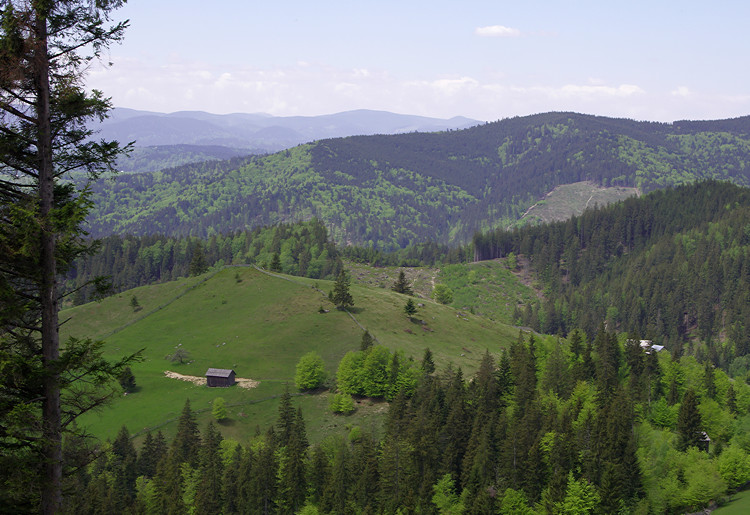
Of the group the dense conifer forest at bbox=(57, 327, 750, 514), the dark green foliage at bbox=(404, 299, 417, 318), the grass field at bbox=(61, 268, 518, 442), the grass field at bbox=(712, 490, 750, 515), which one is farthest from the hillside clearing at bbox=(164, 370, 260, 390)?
the grass field at bbox=(712, 490, 750, 515)

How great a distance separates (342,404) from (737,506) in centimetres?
5812

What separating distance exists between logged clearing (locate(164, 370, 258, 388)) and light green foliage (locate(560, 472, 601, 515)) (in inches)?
2518

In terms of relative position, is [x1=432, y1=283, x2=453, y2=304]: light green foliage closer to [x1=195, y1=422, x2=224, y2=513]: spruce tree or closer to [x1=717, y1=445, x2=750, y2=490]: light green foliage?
[x1=717, y1=445, x2=750, y2=490]: light green foliage

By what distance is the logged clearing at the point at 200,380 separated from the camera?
108863 mm

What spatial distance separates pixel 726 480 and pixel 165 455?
251ft

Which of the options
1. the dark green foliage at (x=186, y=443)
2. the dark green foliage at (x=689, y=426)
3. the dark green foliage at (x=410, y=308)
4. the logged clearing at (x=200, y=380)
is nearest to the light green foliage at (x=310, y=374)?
the logged clearing at (x=200, y=380)

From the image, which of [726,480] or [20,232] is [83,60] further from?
[726,480]

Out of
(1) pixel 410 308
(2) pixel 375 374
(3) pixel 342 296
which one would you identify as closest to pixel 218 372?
(2) pixel 375 374

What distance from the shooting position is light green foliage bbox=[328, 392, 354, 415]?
96.8m

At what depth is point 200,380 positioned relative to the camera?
4387 inches

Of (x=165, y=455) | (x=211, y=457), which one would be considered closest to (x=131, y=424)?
(x=165, y=455)

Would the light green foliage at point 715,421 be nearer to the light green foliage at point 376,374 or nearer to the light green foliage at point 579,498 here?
the light green foliage at point 579,498

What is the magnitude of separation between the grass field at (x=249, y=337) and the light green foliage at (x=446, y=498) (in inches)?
861

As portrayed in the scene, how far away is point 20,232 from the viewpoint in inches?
652
